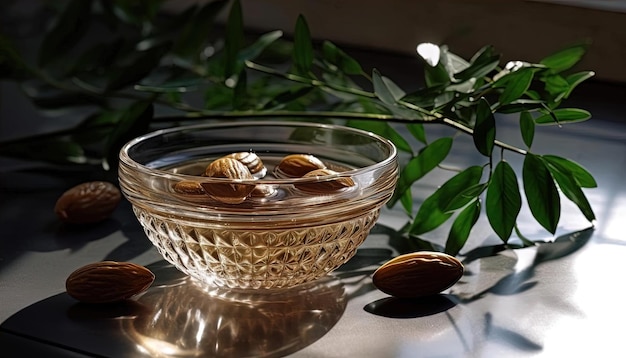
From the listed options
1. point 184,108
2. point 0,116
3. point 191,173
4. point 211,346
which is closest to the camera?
point 211,346

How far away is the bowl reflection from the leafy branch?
0.46 ft

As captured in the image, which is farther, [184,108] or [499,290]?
[184,108]

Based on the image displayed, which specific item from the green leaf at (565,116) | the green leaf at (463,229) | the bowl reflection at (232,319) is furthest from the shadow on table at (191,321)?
the green leaf at (565,116)

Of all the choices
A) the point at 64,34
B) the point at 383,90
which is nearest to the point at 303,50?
the point at 383,90

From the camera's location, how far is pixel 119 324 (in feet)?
2.11

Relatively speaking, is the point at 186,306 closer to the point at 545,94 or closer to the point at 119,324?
the point at 119,324

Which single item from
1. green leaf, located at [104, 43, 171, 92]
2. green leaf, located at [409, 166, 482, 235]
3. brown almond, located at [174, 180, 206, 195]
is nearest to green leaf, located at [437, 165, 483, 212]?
green leaf, located at [409, 166, 482, 235]

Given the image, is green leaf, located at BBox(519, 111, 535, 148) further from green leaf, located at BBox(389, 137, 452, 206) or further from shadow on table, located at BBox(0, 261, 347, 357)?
shadow on table, located at BBox(0, 261, 347, 357)

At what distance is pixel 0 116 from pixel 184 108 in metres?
0.41

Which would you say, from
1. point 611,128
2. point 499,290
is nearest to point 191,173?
point 499,290

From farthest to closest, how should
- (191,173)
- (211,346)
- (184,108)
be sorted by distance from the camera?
(184,108) < (191,173) < (211,346)

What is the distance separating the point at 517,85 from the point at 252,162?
210mm

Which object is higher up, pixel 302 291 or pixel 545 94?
pixel 545 94

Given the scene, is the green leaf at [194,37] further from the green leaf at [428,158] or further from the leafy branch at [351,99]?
the green leaf at [428,158]
